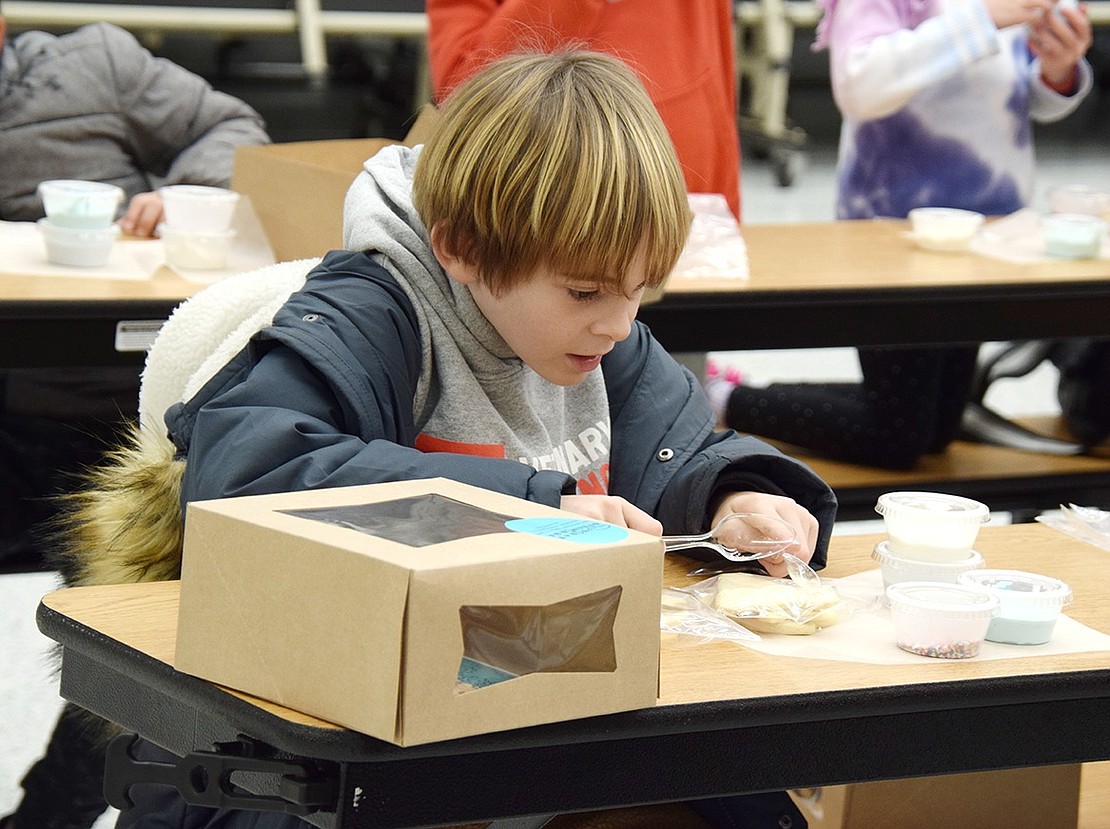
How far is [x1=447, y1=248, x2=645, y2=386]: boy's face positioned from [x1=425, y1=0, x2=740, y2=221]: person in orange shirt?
94 cm

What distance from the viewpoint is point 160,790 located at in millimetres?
1250

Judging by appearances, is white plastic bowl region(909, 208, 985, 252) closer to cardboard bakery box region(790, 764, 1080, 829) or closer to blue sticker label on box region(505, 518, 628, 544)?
cardboard bakery box region(790, 764, 1080, 829)

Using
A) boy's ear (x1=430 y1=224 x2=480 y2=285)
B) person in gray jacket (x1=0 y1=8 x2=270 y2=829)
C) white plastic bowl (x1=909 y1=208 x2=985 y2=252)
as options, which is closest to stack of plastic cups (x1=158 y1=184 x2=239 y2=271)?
person in gray jacket (x1=0 y1=8 x2=270 y2=829)

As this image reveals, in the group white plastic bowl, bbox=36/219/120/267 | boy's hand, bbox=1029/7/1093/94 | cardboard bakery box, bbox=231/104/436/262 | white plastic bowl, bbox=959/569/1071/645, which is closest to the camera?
white plastic bowl, bbox=959/569/1071/645

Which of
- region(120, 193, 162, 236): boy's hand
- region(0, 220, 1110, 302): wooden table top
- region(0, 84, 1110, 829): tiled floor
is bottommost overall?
region(0, 84, 1110, 829): tiled floor

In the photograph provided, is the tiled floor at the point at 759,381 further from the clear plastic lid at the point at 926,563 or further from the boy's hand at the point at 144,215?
the clear plastic lid at the point at 926,563

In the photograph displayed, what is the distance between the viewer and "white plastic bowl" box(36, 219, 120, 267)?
7.19 feet

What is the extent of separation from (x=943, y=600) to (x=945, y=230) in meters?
1.61

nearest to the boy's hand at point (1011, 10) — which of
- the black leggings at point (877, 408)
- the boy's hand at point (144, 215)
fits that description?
the black leggings at point (877, 408)

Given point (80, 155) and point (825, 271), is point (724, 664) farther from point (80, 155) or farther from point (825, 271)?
point (80, 155)

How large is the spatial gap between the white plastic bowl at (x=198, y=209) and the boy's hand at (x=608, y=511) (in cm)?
130

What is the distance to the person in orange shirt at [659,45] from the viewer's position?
2.24 metres

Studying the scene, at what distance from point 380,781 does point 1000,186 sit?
2.28 meters

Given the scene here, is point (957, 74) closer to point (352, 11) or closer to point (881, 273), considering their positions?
point (881, 273)
